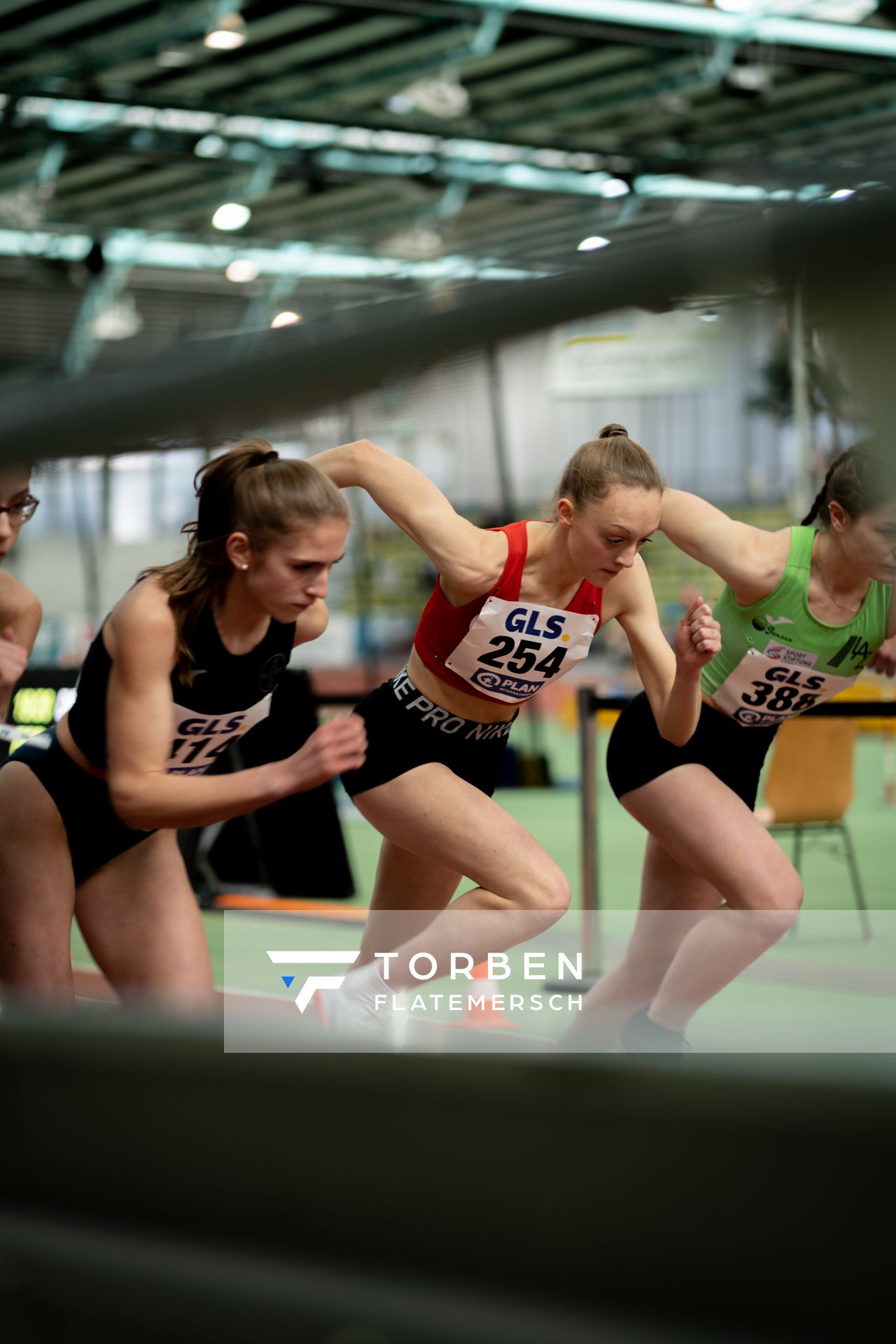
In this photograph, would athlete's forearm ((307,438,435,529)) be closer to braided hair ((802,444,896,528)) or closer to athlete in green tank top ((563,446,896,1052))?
braided hair ((802,444,896,528))

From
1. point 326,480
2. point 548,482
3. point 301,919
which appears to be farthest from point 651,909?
point 301,919

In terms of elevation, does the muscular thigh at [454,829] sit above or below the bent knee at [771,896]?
above

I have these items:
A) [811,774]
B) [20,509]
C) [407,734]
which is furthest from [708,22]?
[20,509]

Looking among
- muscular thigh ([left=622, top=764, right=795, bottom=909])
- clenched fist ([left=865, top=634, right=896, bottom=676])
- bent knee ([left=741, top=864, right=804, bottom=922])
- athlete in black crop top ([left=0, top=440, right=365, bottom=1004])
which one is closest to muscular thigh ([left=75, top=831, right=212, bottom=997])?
athlete in black crop top ([left=0, top=440, right=365, bottom=1004])

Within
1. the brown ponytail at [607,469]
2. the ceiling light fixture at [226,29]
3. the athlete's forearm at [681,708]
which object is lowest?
the athlete's forearm at [681,708]

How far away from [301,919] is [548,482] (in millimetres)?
3567

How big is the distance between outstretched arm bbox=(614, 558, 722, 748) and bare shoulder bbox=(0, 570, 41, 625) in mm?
902

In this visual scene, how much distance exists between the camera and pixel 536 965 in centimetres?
377

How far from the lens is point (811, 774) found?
5.05m

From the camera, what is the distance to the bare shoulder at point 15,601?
168 cm

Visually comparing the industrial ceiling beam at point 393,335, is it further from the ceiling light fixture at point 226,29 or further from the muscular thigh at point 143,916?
the ceiling light fixture at point 226,29

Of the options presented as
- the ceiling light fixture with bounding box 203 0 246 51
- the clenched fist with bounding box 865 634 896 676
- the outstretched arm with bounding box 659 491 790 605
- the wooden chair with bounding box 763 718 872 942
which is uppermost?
the ceiling light fixture with bounding box 203 0 246 51

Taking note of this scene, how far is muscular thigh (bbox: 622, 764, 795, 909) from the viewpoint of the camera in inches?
102

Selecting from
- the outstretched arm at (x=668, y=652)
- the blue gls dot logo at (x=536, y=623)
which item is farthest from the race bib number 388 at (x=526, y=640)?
the outstretched arm at (x=668, y=652)
